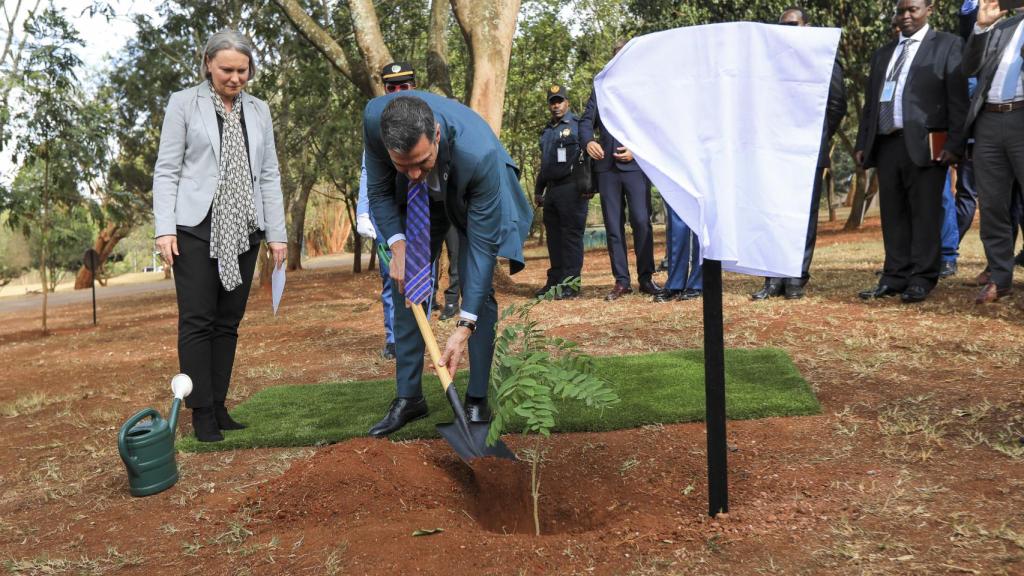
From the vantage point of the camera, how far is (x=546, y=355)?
114 inches

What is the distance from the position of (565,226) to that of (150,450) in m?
6.64

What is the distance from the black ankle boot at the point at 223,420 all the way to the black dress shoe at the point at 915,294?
5211mm

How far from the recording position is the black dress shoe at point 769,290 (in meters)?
7.42

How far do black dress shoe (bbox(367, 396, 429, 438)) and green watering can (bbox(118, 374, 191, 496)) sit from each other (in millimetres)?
965

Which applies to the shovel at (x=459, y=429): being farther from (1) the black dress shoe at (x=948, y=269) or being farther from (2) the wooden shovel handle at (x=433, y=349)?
(1) the black dress shoe at (x=948, y=269)

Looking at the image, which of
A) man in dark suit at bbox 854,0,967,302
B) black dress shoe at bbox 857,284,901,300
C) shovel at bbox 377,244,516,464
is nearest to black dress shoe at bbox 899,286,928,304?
man in dark suit at bbox 854,0,967,302

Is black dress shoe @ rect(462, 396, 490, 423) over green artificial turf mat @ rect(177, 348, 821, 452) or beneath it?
over

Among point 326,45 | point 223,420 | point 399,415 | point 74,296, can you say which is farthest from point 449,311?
point 74,296

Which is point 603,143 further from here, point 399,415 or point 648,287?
point 399,415

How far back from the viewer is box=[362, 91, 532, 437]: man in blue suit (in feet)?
9.89

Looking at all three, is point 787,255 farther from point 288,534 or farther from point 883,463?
point 288,534

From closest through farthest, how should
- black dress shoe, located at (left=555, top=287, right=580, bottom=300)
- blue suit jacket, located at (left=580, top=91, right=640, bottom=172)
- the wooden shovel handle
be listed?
the wooden shovel handle, blue suit jacket, located at (left=580, top=91, right=640, bottom=172), black dress shoe, located at (left=555, top=287, right=580, bottom=300)

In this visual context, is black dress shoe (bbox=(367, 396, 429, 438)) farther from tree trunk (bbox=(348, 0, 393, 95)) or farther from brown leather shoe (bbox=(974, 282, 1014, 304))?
tree trunk (bbox=(348, 0, 393, 95))

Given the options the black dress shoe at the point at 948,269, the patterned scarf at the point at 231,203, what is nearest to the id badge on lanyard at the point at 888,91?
the black dress shoe at the point at 948,269
